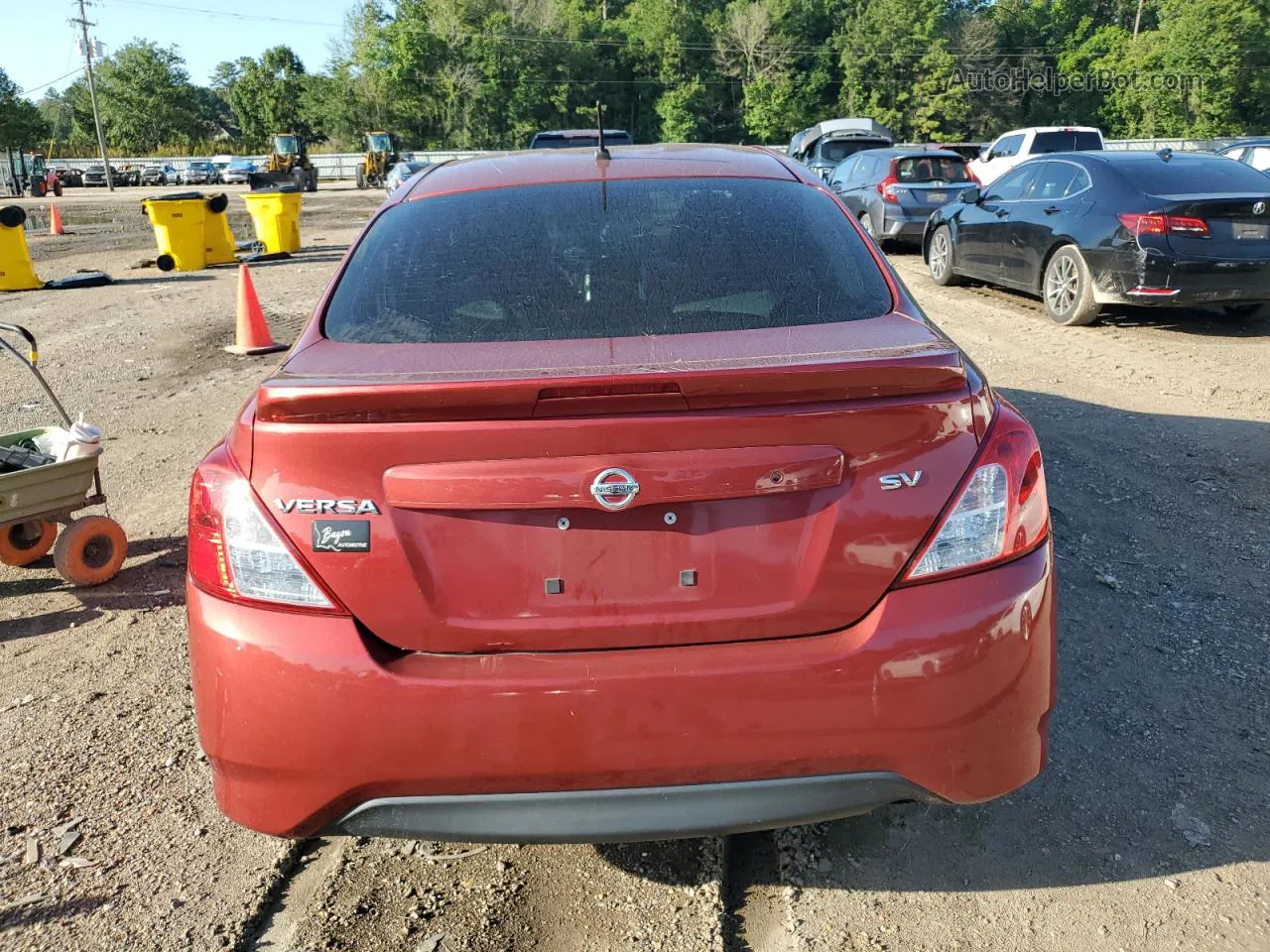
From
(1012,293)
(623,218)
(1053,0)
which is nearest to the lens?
(623,218)

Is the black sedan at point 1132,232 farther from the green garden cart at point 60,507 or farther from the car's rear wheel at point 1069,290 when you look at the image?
the green garden cart at point 60,507

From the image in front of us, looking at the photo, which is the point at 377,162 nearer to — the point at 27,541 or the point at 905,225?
the point at 905,225

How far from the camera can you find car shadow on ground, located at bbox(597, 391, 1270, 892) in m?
Result: 2.60

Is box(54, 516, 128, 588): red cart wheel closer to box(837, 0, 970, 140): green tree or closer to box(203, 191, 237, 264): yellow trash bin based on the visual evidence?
box(203, 191, 237, 264): yellow trash bin

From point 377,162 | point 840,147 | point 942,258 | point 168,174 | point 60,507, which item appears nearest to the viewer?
point 60,507

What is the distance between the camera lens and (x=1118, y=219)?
28.9ft

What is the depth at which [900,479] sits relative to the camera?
A: 6.64 feet

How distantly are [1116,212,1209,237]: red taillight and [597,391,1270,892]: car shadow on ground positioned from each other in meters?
4.05

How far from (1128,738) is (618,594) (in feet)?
6.55

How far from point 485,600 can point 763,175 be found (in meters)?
1.78

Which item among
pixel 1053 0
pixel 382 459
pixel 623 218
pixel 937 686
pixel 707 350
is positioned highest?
pixel 1053 0

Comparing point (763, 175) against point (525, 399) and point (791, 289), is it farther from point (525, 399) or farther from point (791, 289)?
point (525, 399)

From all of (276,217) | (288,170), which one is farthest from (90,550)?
(288,170)

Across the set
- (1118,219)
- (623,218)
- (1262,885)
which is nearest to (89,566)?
(623,218)
